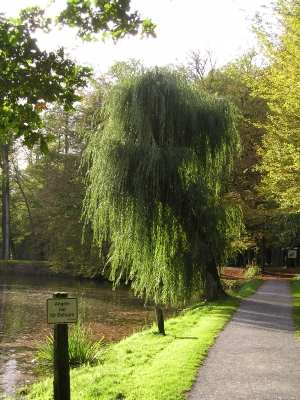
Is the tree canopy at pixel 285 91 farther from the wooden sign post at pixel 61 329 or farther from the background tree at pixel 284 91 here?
the wooden sign post at pixel 61 329

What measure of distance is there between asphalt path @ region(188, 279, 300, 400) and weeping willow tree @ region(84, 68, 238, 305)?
3.04 metres

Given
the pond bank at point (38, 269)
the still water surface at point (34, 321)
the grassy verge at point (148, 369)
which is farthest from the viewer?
the pond bank at point (38, 269)

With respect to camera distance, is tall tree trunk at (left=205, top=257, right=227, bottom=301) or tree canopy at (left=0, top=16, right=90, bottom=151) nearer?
tree canopy at (left=0, top=16, right=90, bottom=151)

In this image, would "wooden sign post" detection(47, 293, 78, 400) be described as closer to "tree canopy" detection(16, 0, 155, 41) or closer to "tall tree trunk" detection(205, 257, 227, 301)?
"tree canopy" detection(16, 0, 155, 41)

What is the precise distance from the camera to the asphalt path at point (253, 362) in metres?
7.07

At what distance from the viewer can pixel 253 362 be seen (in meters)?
8.94

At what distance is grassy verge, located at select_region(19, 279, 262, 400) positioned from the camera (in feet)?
24.0

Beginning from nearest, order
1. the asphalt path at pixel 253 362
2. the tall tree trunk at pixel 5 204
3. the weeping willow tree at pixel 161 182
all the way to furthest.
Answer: the asphalt path at pixel 253 362, the weeping willow tree at pixel 161 182, the tall tree trunk at pixel 5 204

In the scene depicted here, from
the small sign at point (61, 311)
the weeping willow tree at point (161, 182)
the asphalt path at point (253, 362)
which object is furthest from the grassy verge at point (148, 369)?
the weeping willow tree at point (161, 182)

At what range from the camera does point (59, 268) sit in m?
42.8

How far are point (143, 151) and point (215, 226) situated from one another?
3515mm

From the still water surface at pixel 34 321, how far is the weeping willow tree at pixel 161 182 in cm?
219

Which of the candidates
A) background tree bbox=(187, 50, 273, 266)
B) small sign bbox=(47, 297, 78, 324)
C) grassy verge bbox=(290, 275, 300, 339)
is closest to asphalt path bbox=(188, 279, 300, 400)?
grassy verge bbox=(290, 275, 300, 339)

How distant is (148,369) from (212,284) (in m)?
10.2
